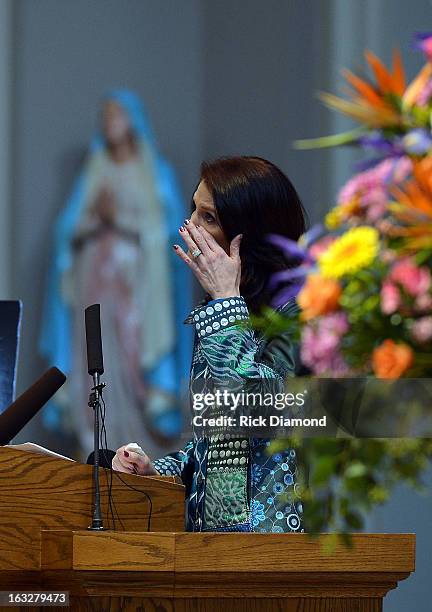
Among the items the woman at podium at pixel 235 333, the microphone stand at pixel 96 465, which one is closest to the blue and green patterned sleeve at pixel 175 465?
the woman at podium at pixel 235 333

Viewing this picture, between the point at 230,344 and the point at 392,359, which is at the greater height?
the point at 230,344

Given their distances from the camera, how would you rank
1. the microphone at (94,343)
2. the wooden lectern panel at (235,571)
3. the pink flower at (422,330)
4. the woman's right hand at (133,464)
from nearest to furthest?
1. the pink flower at (422,330)
2. the wooden lectern panel at (235,571)
3. the microphone at (94,343)
4. the woman's right hand at (133,464)

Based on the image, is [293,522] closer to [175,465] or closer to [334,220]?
[175,465]

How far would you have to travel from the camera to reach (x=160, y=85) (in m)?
5.18

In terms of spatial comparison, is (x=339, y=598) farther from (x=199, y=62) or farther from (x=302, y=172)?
(x=199, y=62)

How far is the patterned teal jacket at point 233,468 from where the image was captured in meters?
2.08

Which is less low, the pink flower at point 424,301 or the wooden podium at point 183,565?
the pink flower at point 424,301

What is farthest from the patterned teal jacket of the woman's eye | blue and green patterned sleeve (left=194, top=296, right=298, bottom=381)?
the woman's eye

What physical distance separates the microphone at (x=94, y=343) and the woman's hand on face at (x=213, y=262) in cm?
19

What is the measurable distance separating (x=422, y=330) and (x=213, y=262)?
1485 mm

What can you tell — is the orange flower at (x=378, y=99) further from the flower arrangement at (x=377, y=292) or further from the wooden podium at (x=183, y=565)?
the wooden podium at (x=183, y=565)

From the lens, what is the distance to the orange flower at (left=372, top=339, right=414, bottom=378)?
84cm

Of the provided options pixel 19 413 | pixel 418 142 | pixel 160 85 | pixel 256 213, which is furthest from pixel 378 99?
pixel 160 85

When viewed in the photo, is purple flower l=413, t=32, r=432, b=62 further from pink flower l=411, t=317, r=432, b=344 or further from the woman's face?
the woman's face
